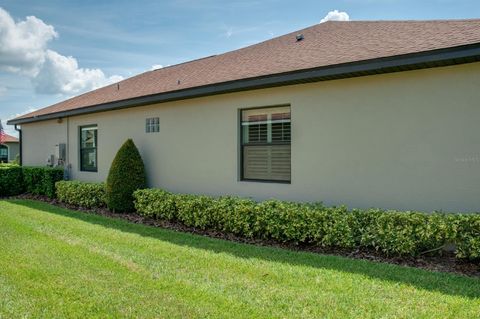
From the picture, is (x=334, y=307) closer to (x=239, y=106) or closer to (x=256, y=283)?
(x=256, y=283)

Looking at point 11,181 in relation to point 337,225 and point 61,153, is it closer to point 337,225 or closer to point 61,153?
point 61,153

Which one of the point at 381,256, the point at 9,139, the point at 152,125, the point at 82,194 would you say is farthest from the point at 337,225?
the point at 9,139

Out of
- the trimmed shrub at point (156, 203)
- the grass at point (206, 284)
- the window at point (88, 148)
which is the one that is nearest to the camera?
the grass at point (206, 284)

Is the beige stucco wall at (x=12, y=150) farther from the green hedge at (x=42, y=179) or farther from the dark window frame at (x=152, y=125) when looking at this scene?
the dark window frame at (x=152, y=125)

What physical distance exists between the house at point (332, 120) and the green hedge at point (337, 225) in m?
0.65

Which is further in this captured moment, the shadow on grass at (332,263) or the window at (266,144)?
the window at (266,144)

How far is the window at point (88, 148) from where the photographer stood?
12898 mm

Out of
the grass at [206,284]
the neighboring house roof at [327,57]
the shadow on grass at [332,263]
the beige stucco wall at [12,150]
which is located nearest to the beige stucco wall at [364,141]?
the neighboring house roof at [327,57]

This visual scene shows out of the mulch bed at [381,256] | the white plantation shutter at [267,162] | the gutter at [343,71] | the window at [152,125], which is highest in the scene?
the gutter at [343,71]

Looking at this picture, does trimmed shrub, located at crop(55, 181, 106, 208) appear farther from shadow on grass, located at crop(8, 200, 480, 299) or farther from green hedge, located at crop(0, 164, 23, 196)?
green hedge, located at crop(0, 164, 23, 196)

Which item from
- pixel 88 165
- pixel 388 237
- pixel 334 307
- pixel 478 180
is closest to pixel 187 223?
pixel 388 237

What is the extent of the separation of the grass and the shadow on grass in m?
0.01

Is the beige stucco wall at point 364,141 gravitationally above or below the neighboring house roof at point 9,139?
below

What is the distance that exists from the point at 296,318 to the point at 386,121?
393 centimetres
